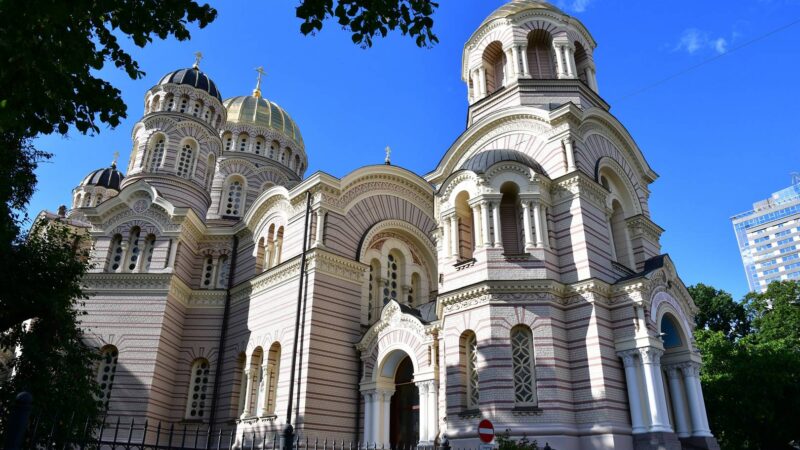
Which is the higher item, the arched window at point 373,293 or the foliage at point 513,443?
the arched window at point 373,293

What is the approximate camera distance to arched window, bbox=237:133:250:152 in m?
32.2

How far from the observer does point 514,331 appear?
14547mm

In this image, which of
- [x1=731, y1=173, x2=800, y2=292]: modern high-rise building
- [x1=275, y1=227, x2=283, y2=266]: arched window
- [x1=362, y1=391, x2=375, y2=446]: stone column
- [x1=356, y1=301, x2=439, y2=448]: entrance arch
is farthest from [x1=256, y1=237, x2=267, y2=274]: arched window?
[x1=731, y1=173, x2=800, y2=292]: modern high-rise building

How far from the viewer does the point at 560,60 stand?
19.9 m

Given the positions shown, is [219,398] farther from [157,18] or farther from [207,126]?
[157,18]

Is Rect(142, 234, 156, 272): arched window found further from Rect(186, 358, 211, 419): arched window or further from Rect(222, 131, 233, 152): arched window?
Rect(222, 131, 233, 152): arched window

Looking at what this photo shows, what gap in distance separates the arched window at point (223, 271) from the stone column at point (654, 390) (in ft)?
53.0

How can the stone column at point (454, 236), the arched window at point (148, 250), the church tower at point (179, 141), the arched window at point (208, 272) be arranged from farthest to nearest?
the church tower at point (179, 141), the arched window at point (208, 272), the arched window at point (148, 250), the stone column at point (454, 236)

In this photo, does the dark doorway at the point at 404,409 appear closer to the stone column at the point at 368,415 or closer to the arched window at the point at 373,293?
the stone column at the point at 368,415

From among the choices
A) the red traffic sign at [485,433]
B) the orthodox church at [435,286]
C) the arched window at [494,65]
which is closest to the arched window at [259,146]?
the orthodox church at [435,286]

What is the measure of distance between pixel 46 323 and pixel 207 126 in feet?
50.6

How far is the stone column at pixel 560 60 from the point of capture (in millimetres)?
19717

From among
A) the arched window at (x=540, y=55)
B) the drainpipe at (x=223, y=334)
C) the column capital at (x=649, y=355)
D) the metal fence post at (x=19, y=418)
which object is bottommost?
the metal fence post at (x=19, y=418)

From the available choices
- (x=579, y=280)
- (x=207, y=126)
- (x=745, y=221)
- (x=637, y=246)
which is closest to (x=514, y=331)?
(x=579, y=280)
